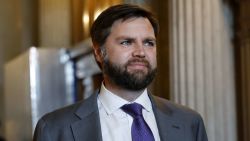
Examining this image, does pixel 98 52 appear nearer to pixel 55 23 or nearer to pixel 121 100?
pixel 121 100

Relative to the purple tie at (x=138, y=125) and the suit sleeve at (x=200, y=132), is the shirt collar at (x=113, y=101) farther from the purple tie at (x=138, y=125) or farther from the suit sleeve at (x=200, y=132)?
the suit sleeve at (x=200, y=132)

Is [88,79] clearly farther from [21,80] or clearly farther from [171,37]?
[171,37]

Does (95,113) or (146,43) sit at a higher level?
(146,43)

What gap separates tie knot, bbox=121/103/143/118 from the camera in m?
2.14

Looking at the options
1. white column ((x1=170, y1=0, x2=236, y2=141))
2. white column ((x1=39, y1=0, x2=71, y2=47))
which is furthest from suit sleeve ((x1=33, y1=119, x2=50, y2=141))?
white column ((x1=39, y1=0, x2=71, y2=47))

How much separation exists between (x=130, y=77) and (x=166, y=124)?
10.4 inches

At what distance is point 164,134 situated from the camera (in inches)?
85.1

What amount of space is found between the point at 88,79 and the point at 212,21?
2.83 meters

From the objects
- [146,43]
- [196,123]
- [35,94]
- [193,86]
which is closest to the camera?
[146,43]

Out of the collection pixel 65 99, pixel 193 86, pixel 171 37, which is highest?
pixel 171 37

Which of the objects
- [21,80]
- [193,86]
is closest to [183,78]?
[193,86]

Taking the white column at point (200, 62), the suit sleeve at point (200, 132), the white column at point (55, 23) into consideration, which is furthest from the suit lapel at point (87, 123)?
the white column at point (55, 23)

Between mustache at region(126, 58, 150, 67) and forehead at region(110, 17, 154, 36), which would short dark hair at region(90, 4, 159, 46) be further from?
mustache at region(126, 58, 150, 67)

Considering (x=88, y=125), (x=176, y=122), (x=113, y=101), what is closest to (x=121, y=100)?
(x=113, y=101)
